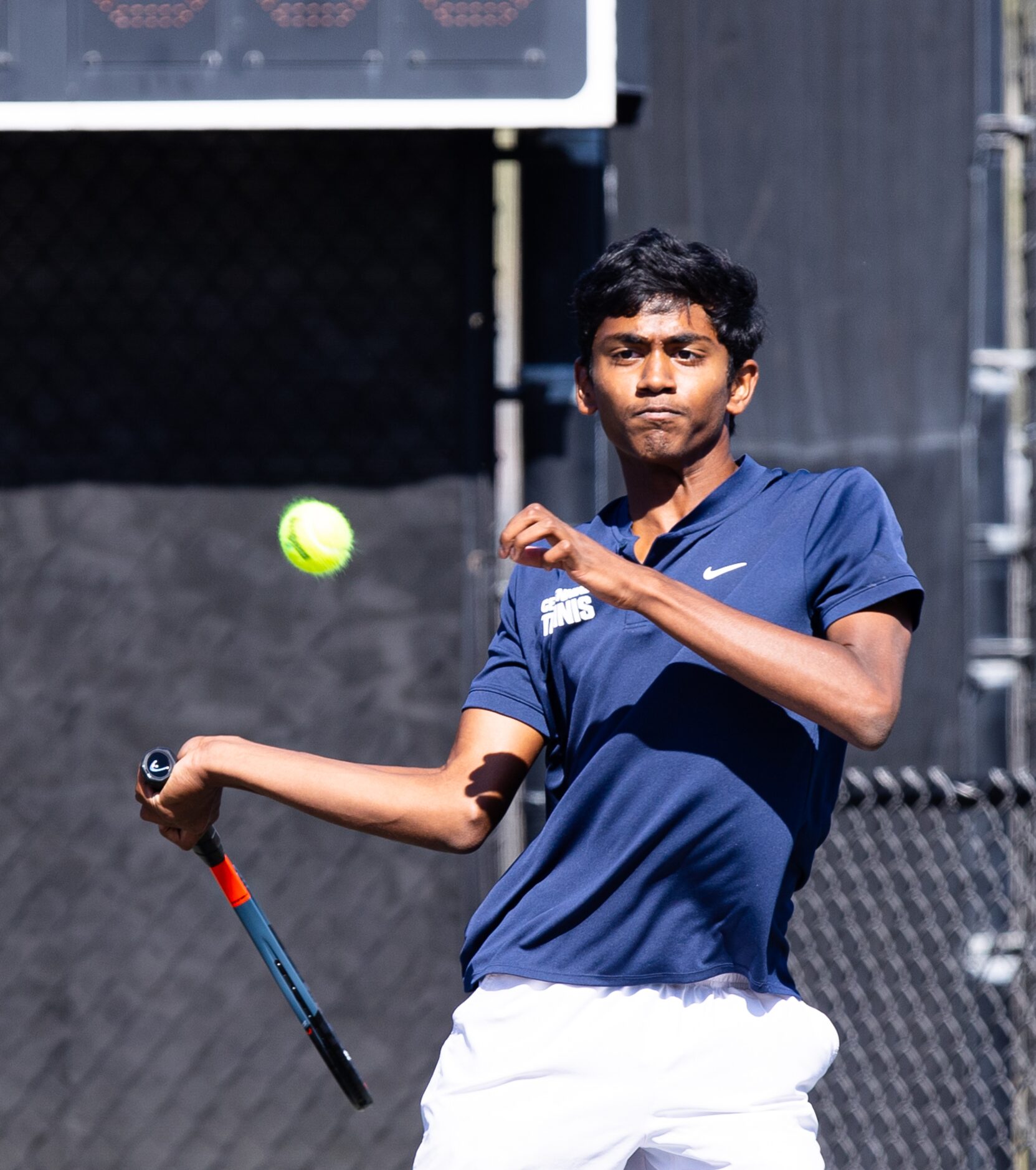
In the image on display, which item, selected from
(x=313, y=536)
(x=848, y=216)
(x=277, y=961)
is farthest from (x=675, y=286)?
(x=848, y=216)

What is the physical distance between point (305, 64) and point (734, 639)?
2532 mm

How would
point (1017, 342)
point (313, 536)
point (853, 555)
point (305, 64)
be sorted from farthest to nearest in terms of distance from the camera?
1. point (1017, 342)
2. point (305, 64)
3. point (313, 536)
4. point (853, 555)

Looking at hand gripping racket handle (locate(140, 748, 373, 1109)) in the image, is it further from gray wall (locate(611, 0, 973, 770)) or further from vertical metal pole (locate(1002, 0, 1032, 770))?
vertical metal pole (locate(1002, 0, 1032, 770))

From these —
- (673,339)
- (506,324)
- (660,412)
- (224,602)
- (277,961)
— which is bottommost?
(277,961)

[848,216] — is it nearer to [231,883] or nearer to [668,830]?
[668,830]

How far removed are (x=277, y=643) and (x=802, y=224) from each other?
1957 millimetres

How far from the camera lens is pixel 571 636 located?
2.47m

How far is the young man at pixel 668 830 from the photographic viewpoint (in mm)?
2301

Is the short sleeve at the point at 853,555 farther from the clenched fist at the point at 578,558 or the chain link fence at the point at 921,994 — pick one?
the chain link fence at the point at 921,994

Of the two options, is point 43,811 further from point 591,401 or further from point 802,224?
point 802,224

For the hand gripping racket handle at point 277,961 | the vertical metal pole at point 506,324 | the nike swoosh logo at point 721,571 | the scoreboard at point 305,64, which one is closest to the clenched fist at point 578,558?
the nike swoosh logo at point 721,571

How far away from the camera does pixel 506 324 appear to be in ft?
14.4

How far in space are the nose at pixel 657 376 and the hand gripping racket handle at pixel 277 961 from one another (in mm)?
1079

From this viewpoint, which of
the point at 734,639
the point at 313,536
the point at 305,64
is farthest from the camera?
the point at 305,64
